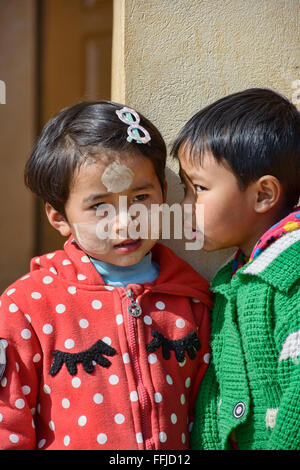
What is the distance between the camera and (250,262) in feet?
5.61

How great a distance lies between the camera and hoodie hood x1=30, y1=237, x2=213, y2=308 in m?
1.76

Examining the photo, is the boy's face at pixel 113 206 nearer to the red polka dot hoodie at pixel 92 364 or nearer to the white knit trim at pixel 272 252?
the red polka dot hoodie at pixel 92 364

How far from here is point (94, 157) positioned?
1685 mm

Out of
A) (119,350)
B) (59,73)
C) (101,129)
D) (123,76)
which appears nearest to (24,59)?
(59,73)

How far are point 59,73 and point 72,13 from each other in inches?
12.7

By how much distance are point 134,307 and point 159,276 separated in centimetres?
16

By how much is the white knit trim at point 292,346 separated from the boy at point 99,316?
0.94 ft

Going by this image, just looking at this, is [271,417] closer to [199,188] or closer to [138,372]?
[138,372]

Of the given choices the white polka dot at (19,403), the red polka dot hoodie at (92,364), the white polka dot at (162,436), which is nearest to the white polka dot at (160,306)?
the red polka dot hoodie at (92,364)

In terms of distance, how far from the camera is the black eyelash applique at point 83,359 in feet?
5.35

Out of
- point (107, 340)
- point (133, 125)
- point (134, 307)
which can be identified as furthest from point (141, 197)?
point (107, 340)

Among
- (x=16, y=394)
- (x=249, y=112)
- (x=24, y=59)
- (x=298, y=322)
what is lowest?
(x=16, y=394)

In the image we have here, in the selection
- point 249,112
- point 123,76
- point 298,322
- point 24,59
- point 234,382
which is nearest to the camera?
point 298,322

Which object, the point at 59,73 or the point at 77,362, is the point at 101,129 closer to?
the point at 77,362
